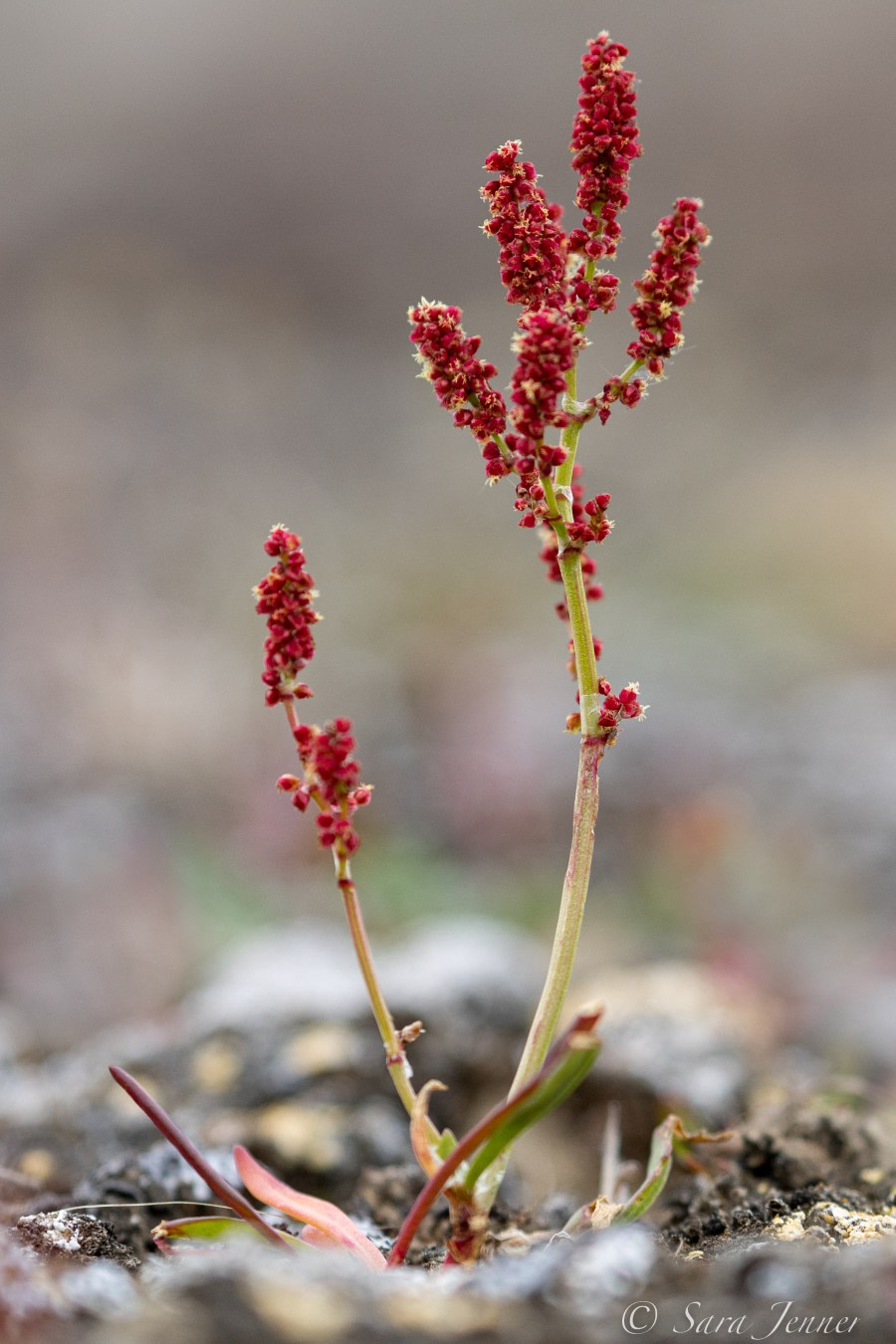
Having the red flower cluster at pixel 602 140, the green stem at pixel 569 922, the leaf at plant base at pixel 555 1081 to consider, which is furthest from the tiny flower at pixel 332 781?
the red flower cluster at pixel 602 140

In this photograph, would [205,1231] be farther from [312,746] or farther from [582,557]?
[582,557]

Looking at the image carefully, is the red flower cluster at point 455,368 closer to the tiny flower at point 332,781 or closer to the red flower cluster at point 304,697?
the red flower cluster at point 304,697

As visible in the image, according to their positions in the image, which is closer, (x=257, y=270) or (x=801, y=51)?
(x=257, y=270)

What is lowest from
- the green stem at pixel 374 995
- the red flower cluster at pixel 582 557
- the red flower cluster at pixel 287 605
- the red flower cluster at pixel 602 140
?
the green stem at pixel 374 995

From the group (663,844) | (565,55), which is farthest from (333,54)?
(663,844)

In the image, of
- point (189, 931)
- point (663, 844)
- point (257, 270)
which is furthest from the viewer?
point (257, 270)

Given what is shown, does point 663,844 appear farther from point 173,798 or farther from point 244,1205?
point 244,1205

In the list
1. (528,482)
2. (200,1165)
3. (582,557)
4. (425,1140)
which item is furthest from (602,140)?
(200,1165)

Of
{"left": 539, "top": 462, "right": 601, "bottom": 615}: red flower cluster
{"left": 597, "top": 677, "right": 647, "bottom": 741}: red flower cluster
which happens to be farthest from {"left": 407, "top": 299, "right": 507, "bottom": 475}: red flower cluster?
{"left": 597, "top": 677, "right": 647, "bottom": 741}: red flower cluster
